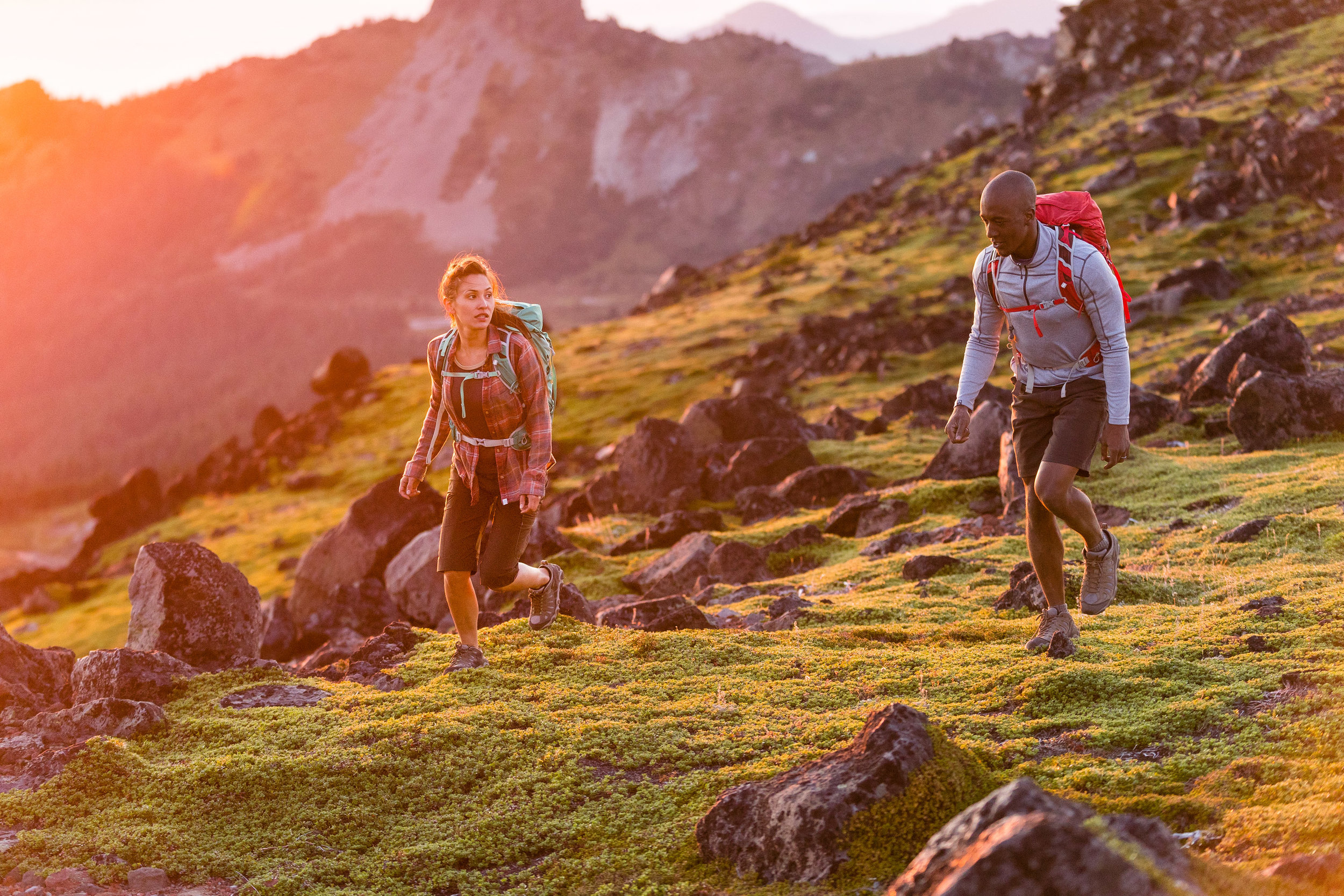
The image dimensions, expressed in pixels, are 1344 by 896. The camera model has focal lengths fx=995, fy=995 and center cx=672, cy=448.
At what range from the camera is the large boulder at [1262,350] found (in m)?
17.2

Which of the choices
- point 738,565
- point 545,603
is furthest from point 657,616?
point 738,565

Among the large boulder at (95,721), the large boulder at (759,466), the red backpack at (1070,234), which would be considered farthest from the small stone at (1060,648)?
the large boulder at (759,466)

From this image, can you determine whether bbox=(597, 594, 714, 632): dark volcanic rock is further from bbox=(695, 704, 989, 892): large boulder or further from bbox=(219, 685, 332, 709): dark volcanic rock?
bbox=(695, 704, 989, 892): large boulder

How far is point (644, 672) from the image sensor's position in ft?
30.6

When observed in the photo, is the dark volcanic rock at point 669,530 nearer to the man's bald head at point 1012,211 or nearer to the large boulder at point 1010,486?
the large boulder at point 1010,486

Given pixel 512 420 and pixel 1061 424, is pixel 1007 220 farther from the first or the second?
pixel 512 420

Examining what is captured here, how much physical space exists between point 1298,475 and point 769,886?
36.8ft

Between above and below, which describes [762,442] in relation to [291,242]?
below

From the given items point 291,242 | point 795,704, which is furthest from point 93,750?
point 291,242

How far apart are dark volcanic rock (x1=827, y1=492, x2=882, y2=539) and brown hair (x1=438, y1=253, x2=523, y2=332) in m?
9.38

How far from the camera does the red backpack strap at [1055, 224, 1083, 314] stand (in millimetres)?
7250

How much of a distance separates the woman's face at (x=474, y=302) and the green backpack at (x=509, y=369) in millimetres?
253

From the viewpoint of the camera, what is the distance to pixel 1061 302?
735 centimetres

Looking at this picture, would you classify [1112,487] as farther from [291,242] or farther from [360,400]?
[291,242]
